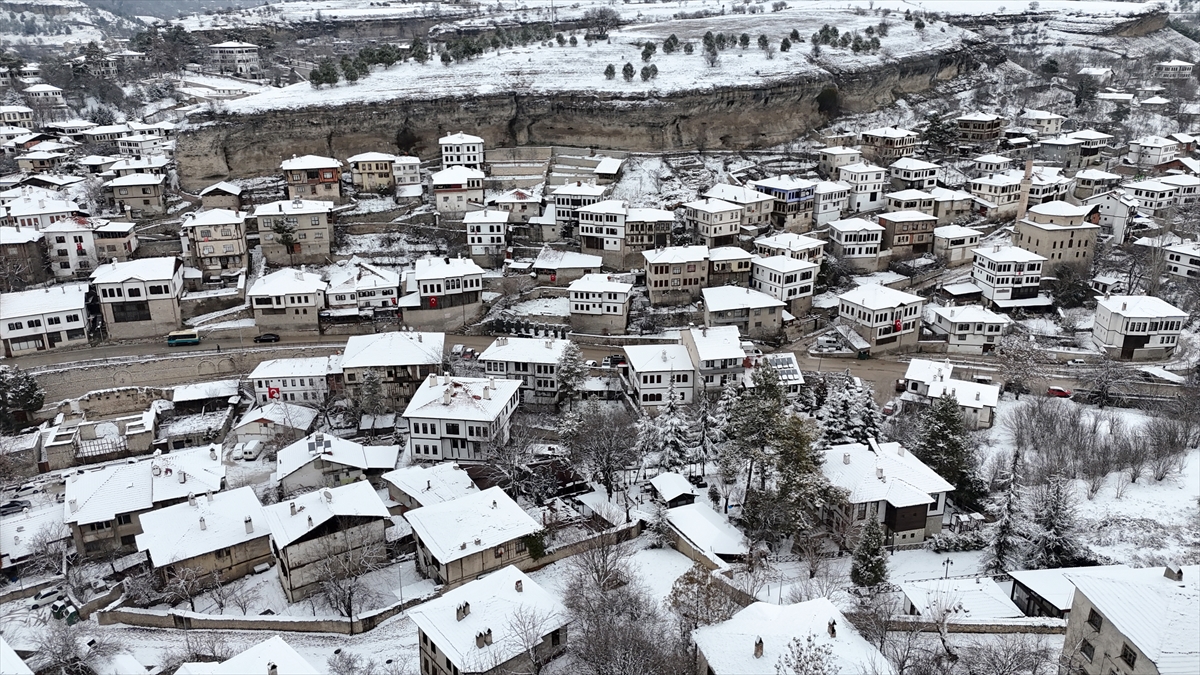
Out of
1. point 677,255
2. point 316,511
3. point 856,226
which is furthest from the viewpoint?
point 856,226

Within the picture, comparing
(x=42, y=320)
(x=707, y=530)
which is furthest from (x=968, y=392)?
(x=42, y=320)

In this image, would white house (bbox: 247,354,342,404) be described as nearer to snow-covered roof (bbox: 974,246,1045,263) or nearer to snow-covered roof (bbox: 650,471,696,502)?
snow-covered roof (bbox: 650,471,696,502)

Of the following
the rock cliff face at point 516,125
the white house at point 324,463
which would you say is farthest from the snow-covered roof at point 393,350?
the rock cliff face at point 516,125

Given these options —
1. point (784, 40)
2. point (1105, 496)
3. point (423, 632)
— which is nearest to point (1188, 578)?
point (1105, 496)

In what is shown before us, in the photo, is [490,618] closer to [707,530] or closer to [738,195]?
[707,530]

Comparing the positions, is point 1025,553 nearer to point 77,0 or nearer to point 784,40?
point 784,40

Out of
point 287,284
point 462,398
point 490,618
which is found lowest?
point 490,618

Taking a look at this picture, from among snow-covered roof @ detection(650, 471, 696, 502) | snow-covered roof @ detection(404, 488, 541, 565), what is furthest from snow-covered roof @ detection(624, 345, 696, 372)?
snow-covered roof @ detection(404, 488, 541, 565)
